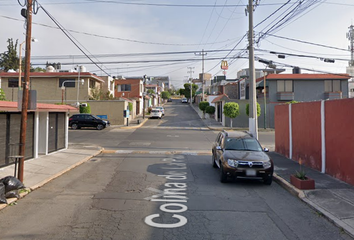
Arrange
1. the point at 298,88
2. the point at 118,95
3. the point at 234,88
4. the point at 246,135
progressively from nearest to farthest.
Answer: the point at 246,135
the point at 298,88
the point at 234,88
the point at 118,95

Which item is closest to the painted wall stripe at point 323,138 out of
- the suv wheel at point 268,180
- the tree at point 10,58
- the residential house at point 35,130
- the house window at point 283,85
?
the suv wheel at point 268,180

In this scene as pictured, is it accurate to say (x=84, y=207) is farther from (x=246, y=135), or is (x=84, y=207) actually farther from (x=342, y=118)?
(x=342, y=118)

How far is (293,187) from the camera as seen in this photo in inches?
332

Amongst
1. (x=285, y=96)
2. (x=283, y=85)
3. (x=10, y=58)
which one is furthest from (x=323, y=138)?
(x=10, y=58)

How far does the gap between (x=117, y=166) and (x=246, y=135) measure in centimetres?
541

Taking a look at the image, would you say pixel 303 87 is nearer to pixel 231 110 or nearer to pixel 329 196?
pixel 231 110

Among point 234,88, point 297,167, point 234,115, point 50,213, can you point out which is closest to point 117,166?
point 50,213

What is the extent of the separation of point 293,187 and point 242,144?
243cm

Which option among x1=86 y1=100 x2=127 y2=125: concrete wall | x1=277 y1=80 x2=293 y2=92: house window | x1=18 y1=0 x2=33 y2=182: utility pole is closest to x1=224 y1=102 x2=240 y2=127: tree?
x1=277 y1=80 x2=293 y2=92: house window

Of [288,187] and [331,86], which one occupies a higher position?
[331,86]

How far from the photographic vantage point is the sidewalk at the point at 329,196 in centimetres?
600

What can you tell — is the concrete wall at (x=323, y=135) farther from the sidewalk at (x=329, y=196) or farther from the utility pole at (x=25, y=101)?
the utility pole at (x=25, y=101)

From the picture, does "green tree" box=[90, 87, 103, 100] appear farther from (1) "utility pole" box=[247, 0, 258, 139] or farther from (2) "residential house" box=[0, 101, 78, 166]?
(1) "utility pole" box=[247, 0, 258, 139]

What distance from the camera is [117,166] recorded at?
1223 cm
